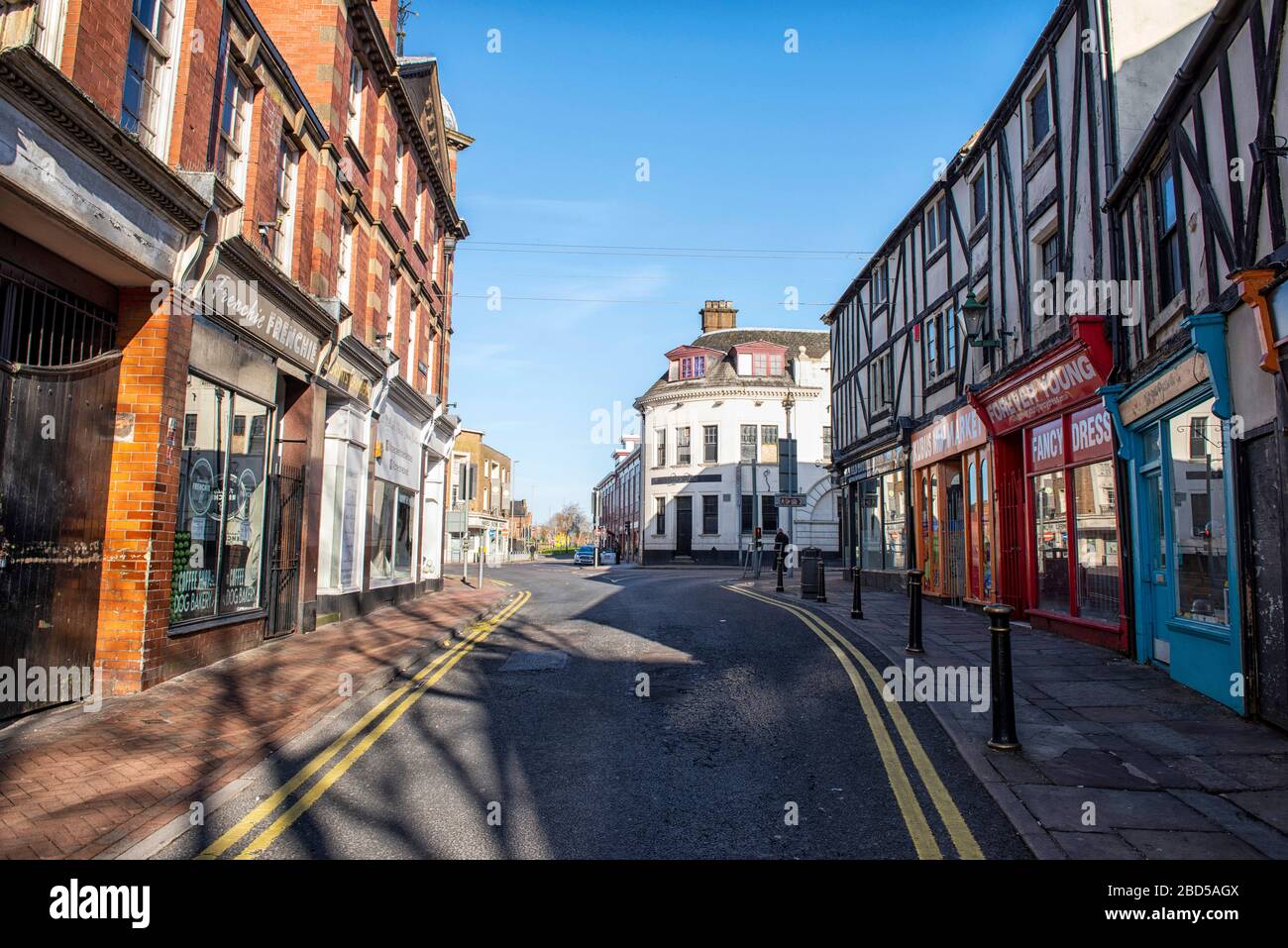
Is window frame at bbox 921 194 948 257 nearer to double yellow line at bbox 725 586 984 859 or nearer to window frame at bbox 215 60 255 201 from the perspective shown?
double yellow line at bbox 725 586 984 859

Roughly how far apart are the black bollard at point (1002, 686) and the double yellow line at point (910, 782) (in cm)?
59

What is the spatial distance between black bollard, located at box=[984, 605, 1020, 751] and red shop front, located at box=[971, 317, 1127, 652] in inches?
219

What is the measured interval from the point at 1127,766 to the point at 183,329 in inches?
371

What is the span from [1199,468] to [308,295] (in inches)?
465

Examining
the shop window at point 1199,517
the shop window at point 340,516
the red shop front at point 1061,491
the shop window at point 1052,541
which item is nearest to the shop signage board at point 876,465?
the red shop front at point 1061,491

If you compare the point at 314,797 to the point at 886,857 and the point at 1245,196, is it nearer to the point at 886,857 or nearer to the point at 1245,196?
the point at 886,857

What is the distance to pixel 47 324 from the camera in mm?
7164

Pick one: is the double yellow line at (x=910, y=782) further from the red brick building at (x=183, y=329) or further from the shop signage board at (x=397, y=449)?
the shop signage board at (x=397, y=449)

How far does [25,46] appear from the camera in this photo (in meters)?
5.64

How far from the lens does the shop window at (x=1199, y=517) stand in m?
7.90

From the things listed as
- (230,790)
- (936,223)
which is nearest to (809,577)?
(936,223)

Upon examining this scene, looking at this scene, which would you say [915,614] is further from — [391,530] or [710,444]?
[710,444]

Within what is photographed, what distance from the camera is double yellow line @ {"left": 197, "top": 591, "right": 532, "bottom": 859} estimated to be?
4352 millimetres
